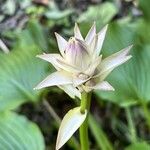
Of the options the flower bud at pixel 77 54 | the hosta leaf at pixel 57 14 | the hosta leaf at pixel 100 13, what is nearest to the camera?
the flower bud at pixel 77 54

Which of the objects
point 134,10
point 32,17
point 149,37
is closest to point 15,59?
point 149,37

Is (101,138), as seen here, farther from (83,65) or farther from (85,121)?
(83,65)

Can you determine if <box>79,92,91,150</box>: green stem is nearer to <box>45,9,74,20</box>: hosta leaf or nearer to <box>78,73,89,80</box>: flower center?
<box>78,73,89,80</box>: flower center

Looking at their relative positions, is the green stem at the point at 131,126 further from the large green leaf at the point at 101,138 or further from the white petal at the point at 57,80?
the white petal at the point at 57,80

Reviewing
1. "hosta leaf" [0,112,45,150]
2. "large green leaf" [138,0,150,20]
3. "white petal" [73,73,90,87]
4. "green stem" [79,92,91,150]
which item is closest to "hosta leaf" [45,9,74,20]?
"large green leaf" [138,0,150,20]

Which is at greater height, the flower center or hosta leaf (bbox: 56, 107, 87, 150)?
the flower center

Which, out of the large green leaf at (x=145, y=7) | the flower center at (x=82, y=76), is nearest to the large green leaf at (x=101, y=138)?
the large green leaf at (x=145, y=7)

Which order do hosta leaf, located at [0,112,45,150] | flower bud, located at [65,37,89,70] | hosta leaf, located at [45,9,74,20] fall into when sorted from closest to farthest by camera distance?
1. flower bud, located at [65,37,89,70]
2. hosta leaf, located at [0,112,45,150]
3. hosta leaf, located at [45,9,74,20]
